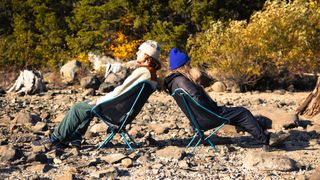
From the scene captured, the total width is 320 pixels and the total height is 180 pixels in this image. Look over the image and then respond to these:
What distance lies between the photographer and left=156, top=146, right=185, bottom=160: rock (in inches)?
224

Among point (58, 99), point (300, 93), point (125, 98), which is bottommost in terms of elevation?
point (300, 93)

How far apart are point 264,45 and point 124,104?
905 cm

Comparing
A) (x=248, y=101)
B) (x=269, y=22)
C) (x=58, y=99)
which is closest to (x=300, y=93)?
(x=269, y=22)

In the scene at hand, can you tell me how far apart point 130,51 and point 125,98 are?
13.8 m

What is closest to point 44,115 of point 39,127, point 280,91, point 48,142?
point 39,127

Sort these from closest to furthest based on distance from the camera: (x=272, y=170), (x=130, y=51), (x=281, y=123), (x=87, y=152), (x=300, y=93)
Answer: (x=272, y=170), (x=87, y=152), (x=281, y=123), (x=300, y=93), (x=130, y=51)

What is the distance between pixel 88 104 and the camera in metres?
6.00

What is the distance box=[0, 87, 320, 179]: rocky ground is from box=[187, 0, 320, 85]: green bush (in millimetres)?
6217

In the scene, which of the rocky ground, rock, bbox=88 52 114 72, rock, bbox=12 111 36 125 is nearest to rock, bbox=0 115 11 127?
the rocky ground

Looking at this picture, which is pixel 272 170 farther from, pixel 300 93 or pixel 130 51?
pixel 130 51

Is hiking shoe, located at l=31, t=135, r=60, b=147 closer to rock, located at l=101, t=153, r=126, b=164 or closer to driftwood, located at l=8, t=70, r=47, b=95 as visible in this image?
rock, located at l=101, t=153, r=126, b=164

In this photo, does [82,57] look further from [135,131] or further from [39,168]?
[39,168]

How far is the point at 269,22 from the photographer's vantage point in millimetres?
14594

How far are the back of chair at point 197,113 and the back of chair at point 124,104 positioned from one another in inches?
13.7
